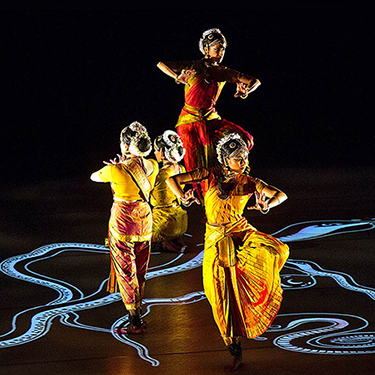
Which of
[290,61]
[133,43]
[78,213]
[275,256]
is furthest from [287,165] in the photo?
[275,256]

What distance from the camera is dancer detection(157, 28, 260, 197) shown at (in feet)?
22.0

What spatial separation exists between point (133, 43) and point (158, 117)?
123cm

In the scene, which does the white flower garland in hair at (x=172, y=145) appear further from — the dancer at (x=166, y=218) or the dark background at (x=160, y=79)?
the dark background at (x=160, y=79)

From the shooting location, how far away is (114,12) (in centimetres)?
1123

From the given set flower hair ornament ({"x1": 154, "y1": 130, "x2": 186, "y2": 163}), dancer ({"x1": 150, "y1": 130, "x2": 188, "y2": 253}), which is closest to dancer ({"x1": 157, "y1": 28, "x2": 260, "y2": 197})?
flower hair ornament ({"x1": 154, "y1": 130, "x2": 186, "y2": 163})

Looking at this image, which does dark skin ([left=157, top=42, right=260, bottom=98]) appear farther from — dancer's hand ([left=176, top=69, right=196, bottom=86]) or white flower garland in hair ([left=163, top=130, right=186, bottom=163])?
white flower garland in hair ([left=163, top=130, right=186, bottom=163])

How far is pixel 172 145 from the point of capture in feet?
22.0

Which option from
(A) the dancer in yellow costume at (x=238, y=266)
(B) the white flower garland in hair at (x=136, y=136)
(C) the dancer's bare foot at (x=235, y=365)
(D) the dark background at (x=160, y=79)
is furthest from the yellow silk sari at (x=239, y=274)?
(D) the dark background at (x=160, y=79)

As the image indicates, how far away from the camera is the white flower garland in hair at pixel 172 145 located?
6682mm

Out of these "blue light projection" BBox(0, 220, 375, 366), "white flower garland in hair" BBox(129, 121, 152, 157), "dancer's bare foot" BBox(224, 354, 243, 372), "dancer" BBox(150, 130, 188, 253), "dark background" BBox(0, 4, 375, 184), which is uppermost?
"dark background" BBox(0, 4, 375, 184)

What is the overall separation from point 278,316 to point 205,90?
1947 mm

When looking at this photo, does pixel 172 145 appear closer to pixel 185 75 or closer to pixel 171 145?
pixel 171 145

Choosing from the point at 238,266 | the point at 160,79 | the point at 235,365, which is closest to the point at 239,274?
the point at 238,266

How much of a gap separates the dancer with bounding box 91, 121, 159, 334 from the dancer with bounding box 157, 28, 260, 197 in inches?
50.2
